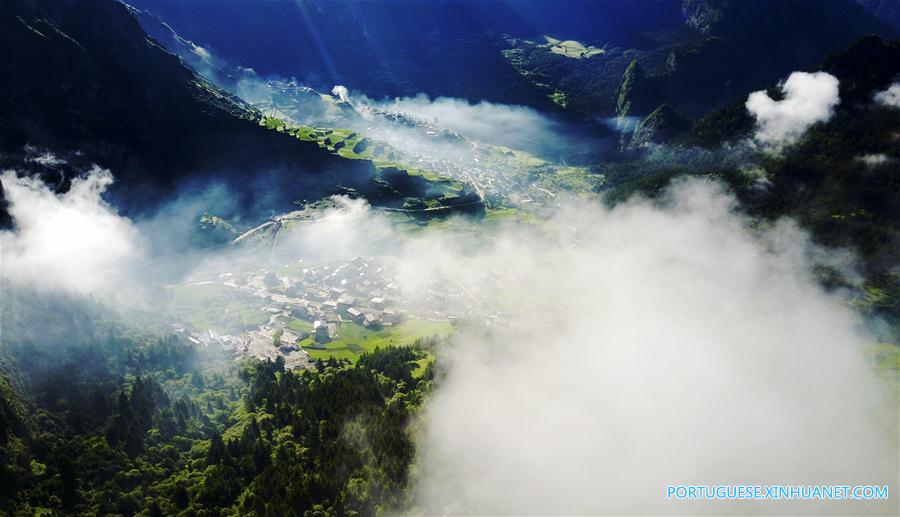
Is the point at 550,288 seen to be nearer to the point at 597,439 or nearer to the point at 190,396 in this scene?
the point at 597,439

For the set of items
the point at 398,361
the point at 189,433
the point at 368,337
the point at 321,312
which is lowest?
the point at 189,433

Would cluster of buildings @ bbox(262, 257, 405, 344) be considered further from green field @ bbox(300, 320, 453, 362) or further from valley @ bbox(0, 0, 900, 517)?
green field @ bbox(300, 320, 453, 362)

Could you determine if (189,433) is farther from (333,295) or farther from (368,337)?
(333,295)

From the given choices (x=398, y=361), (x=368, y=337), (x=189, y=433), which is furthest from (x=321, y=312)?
(x=189, y=433)

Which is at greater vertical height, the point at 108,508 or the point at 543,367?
the point at 543,367

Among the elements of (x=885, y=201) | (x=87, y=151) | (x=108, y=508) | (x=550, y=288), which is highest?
(x=885, y=201)

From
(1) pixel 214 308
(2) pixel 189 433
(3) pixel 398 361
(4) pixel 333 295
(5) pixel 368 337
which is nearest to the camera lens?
(2) pixel 189 433

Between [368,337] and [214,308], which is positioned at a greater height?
[368,337]

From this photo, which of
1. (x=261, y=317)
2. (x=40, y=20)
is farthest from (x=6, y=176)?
(x=261, y=317)

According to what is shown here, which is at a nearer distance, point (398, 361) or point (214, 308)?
point (398, 361)
